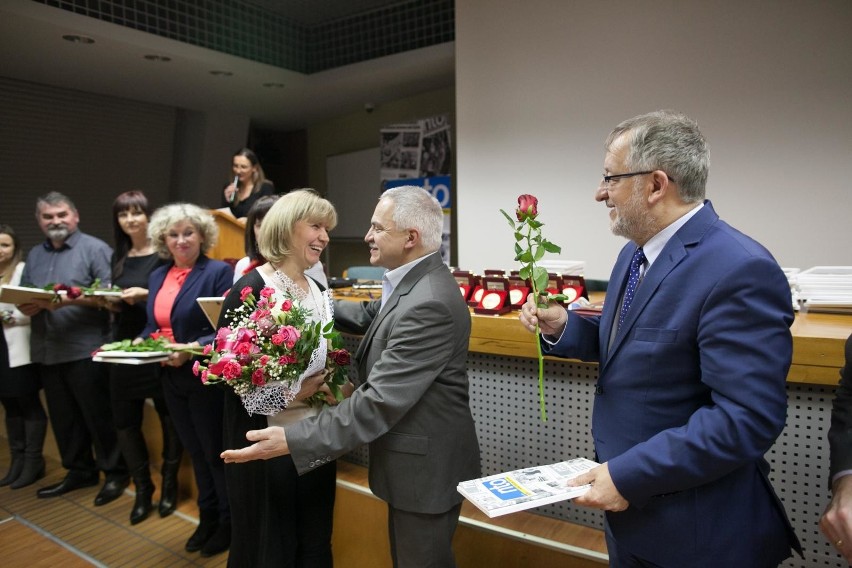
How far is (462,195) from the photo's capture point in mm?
5141

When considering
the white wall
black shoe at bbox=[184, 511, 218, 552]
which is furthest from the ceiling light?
black shoe at bbox=[184, 511, 218, 552]

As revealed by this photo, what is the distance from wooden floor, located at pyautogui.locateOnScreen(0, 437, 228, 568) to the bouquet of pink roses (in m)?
1.56

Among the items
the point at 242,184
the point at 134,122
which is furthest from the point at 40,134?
the point at 242,184

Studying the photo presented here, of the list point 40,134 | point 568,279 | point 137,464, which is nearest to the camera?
point 568,279

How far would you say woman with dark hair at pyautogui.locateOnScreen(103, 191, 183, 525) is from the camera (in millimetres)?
3197

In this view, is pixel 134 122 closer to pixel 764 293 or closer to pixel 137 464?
pixel 137 464

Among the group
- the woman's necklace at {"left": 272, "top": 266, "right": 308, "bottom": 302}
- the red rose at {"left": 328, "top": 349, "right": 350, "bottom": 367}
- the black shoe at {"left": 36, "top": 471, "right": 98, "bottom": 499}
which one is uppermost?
the woman's necklace at {"left": 272, "top": 266, "right": 308, "bottom": 302}

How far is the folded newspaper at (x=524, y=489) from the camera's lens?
1.19 m

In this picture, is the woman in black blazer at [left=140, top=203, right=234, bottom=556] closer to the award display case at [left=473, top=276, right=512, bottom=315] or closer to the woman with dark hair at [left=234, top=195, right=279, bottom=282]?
the woman with dark hair at [left=234, top=195, right=279, bottom=282]

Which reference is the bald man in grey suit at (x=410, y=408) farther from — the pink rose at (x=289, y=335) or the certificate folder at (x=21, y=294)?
the certificate folder at (x=21, y=294)

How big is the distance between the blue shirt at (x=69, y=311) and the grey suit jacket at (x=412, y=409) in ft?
8.42

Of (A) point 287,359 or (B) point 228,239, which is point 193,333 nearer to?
(A) point 287,359

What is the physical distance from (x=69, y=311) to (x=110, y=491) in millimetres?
1162

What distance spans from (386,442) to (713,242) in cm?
107
